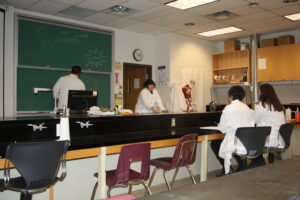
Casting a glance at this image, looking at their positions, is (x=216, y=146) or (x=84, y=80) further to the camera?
(x=84, y=80)

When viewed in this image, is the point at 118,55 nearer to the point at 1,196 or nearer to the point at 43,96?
the point at 43,96

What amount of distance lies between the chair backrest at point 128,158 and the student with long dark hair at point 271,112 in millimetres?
1999

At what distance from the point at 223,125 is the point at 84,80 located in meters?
3.28

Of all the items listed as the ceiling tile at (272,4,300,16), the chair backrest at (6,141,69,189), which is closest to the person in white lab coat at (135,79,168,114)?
the ceiling tile at (272,4,300,16)

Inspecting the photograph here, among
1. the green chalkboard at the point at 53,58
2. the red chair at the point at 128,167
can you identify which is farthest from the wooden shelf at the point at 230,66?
the red chair at the point at 128,167

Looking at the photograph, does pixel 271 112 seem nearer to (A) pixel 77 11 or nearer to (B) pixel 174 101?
(B) pixel 174 101

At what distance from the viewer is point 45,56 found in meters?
5.32

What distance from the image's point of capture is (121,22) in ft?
19.4

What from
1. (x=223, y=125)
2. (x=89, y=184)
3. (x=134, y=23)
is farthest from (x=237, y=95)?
(x=134, y=23)

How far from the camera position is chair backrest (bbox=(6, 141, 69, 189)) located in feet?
6.35

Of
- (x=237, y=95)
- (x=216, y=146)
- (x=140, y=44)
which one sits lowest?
(x=216, y=146)

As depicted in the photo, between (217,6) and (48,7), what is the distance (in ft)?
9.15

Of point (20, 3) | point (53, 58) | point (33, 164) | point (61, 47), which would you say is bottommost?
point (33, 164)

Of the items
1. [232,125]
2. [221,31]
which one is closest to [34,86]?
[232,125]
